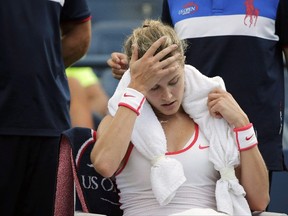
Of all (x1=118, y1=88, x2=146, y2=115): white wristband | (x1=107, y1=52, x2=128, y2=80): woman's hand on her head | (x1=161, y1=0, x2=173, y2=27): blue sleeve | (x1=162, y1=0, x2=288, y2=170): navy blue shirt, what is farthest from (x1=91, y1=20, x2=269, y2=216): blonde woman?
(x1=161, y1=0, x2=173, y2=27): blue sleeve

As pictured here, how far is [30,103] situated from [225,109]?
951 millimetres

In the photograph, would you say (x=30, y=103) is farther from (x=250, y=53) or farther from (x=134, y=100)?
(x=250, y=53)

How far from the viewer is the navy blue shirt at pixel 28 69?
349 centimetres

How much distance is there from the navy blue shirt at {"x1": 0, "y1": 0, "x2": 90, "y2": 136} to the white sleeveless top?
0.63 metres

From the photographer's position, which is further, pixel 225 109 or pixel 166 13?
pixel 166 13

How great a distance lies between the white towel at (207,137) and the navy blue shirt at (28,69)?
551mm

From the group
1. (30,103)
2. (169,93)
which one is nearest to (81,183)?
(169,93)

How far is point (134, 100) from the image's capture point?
9.70 feet

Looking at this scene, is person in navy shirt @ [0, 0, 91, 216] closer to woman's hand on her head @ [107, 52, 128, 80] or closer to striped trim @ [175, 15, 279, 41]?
woman's hand on her head @ [107, 52, 128, 80]

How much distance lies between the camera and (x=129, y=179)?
10.1 ft

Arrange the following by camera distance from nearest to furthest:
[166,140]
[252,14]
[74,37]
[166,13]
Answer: [166,140]
[252,14]
[166,13]
[74,37]

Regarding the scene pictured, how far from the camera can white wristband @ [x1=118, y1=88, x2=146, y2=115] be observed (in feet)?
9.70

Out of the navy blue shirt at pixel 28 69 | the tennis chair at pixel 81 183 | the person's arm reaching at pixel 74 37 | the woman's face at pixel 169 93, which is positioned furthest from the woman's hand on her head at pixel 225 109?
the person's arm reaching at pixel 74 37

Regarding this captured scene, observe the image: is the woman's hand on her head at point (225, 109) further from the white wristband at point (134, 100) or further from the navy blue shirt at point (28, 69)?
the navy blue shirt at point (28, 69)
